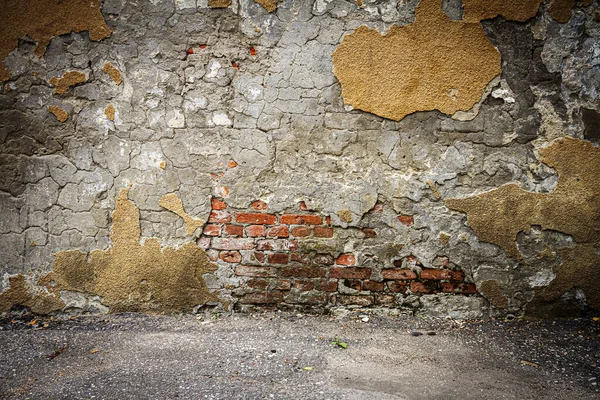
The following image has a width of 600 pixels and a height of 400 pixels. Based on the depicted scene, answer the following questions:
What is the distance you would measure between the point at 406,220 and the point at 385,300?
0.46m

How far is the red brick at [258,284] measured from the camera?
248 cm

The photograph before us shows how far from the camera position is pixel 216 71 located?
2.38 meters

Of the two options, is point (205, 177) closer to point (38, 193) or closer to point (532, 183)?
point (38, 193)

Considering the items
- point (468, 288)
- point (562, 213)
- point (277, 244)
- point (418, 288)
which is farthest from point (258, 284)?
point (562, 213)

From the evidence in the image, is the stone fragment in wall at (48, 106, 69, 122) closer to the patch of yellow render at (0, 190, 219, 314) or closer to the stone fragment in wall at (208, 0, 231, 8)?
the patch of yellow render at (0, 190, 219, 314)

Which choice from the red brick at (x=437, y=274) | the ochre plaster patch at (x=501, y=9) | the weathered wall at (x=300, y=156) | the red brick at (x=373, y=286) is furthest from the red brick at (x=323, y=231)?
the ochre plaster patch at (x=501, y=9)

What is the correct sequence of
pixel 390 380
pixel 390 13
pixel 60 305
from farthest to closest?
pixel 60 305
pixel 390 13
pixel 390 380

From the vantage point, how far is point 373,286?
8.11ft

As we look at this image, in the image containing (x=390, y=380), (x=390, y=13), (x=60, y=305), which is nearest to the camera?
(x=390, y=380)

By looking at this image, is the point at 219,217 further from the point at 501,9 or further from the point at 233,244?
the point at 501,9

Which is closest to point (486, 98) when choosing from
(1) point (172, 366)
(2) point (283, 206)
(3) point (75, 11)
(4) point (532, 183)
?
(4) point (532, 183)

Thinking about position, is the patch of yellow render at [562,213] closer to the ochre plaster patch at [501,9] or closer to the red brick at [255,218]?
the ochre plaster patch at [501,9]

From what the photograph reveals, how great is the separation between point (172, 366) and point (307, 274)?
84cm

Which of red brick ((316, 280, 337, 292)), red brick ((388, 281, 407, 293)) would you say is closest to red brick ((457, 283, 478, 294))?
red brick ((388, 281, 407, 293))
